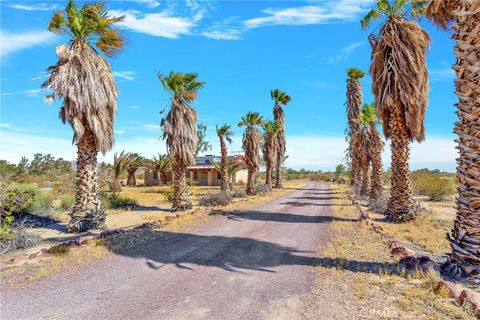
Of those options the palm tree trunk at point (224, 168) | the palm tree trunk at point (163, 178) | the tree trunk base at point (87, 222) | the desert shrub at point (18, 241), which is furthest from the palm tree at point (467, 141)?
the palm tree trunk at point (163, 178)

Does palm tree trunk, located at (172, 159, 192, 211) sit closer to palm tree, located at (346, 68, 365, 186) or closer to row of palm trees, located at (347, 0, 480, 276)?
row of palm trees, located at (347, 0, 480, 276)

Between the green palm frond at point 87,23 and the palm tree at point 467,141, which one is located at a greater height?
the green palm frond at point 87,23

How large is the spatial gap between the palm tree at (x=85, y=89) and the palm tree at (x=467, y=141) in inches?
461

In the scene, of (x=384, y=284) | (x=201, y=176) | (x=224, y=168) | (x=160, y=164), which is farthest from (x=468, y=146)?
(x=201, y=176)

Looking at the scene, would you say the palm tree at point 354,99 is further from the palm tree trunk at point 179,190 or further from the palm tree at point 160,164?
the palm tree at point 160,164

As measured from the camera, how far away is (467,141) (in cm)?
682

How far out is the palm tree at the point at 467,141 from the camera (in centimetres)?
650

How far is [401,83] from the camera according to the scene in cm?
1388

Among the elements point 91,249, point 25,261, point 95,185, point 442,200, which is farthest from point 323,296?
point 442,200

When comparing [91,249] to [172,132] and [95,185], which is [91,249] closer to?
[95,185]

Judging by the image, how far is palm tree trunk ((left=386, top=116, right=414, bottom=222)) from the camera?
46.2 feet

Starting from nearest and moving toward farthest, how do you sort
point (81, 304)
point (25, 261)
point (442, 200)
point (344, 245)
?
point (81, 304)
point (25, 261)
point (344, 245)
point (442, 200)

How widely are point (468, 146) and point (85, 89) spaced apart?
1230 centimetres

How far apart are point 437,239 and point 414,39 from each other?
837cm
